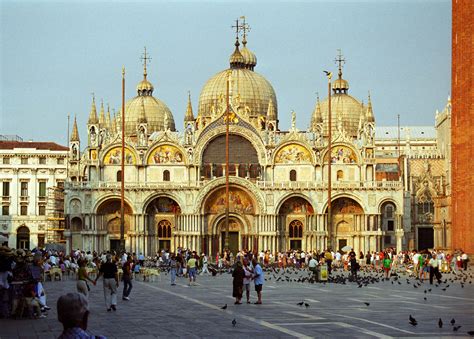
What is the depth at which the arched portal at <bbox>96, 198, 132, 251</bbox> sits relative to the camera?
84125 mm

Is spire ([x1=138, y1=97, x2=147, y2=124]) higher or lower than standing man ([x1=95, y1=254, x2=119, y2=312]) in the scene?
higher

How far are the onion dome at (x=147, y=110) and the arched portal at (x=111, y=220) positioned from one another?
15396 millimetres

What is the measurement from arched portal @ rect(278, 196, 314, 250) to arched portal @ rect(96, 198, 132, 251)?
1293cm

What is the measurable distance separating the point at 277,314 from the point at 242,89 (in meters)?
67.4

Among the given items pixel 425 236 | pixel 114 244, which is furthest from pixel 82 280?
pixel 425 236

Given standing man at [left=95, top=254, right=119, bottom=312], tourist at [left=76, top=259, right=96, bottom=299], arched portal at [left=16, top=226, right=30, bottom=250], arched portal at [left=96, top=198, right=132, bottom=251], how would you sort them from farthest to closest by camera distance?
arched portal at [left=16, top=226, right=30, bottom=250]
arched portal at [left=96, top=198, right=132, bottom=251]
standing man at [left=95, top=254, right=119, bottom=312]
tourist at [left=76, top=259, right=96, bottom=299]

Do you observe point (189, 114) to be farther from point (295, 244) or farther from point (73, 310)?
point (73, 310)

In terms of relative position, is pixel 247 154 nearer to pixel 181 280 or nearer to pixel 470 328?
pixel 181 280

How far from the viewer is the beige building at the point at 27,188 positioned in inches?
4279

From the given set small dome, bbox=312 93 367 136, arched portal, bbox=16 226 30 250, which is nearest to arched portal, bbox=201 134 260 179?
small dome, bbox=312 93 367 136

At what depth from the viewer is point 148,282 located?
46719mm

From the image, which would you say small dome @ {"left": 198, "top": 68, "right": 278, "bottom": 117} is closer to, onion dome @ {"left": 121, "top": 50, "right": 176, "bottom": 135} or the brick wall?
onion dome @ {"left": 121, "top": 50, "right": 176, "bottom": 135}

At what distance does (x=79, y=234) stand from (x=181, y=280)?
124 ft

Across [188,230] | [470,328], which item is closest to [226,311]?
[470,328]
